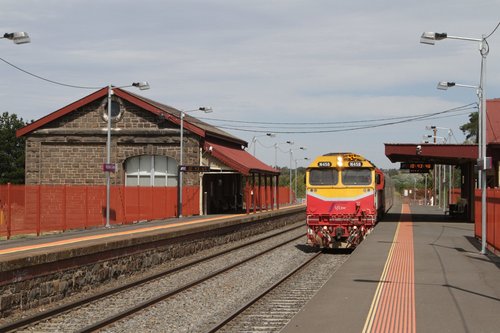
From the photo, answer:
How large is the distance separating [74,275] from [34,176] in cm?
2498

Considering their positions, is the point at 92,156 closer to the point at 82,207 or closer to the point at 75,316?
the point at 82,207

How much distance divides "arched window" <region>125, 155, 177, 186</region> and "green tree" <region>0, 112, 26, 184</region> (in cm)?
4789

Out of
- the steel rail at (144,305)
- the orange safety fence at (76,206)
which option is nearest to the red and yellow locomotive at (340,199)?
the steel rail at (144,305)

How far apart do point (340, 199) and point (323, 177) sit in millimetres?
969

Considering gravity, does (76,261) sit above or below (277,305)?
above

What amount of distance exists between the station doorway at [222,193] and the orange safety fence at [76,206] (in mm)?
3518

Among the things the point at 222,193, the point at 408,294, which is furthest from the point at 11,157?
the point at 408,294

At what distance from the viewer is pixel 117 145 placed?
119ft

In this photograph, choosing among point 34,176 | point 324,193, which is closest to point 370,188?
point 324,193

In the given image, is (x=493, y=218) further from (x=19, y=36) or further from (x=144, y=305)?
(x=19, y=36)

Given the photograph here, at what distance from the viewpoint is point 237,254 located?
2150 centimetres

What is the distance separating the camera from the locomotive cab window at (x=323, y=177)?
20438 mm

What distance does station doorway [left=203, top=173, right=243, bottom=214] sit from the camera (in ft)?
124

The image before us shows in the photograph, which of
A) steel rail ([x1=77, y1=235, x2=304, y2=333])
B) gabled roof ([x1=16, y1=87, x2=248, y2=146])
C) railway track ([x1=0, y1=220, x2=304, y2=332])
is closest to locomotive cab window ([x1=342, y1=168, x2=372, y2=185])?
steel rail ([x1=77, y1=235, x2=304, y2=333])
